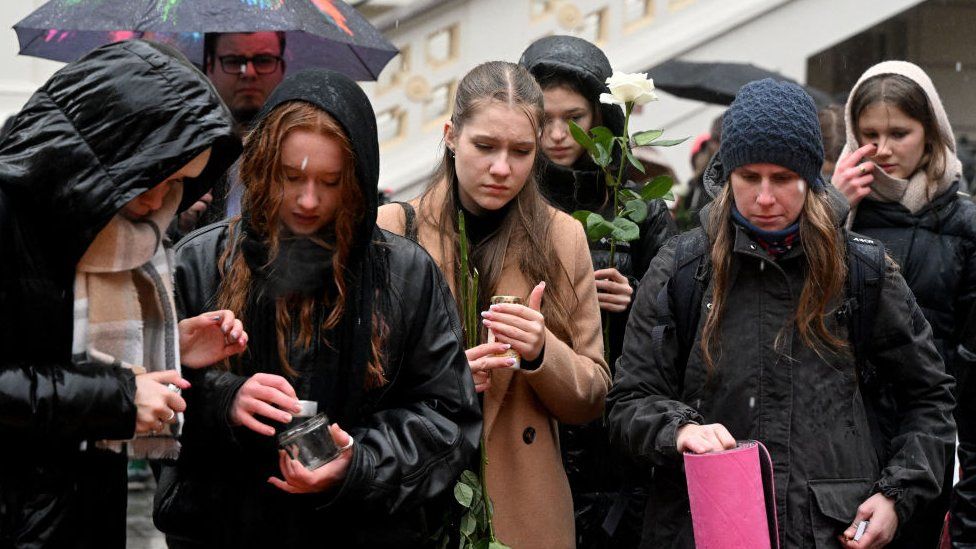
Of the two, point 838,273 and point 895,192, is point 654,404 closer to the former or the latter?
point 838,273

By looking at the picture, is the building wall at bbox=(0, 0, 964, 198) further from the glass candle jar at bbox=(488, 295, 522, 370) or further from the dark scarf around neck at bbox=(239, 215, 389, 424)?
the dark scarf around neck at bbox=(239, 215, 389, 424)

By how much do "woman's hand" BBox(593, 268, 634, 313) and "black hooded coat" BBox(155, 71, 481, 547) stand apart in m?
1.29

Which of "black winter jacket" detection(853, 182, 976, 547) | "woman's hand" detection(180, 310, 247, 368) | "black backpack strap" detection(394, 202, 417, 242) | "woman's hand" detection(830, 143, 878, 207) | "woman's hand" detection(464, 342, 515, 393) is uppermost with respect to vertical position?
"woman's hand" detection(180, 310, 247, 368)

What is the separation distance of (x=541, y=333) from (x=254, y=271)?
91 cm

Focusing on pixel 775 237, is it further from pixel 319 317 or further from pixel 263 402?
pixel 263 402

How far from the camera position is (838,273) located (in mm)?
4051

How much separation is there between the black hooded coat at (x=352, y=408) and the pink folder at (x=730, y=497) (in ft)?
1.87

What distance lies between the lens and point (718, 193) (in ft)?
14.2

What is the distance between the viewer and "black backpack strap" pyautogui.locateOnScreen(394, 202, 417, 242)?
14.5 ft

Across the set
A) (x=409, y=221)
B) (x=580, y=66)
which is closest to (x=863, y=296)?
(x=409, y=221)

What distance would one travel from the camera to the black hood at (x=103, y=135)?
3.08 m

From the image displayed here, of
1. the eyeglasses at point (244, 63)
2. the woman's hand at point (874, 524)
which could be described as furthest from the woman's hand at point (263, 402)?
the eyeglasses at point (244, 63)

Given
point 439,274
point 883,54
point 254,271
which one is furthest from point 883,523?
point 883,54

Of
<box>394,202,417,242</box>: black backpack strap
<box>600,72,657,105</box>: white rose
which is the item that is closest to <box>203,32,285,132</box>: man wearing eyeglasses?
<box>394,202,417,242</box>: black backpack strap
